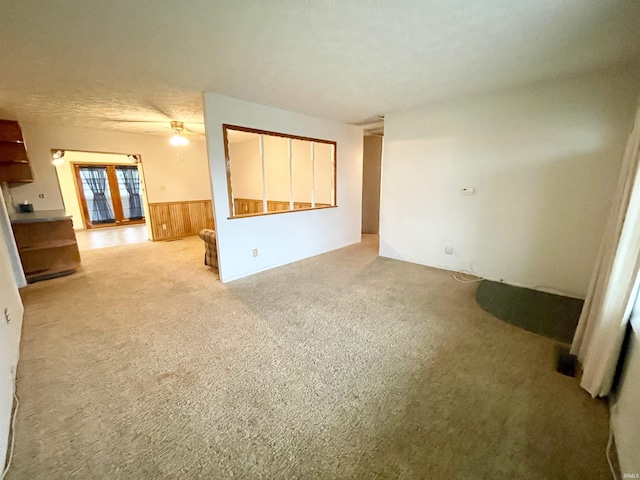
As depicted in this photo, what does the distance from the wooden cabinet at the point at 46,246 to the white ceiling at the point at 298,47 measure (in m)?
1.66

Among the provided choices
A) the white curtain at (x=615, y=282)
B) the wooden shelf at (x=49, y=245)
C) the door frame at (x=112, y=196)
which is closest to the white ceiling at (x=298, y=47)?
the white curtain at (x=615, y=282)

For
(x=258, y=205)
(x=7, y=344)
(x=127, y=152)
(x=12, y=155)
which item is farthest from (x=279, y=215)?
(x=127, y=152)

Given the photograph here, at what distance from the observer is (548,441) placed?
1.38 meters

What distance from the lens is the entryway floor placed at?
19.7 feet

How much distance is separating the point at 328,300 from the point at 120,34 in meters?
2.96

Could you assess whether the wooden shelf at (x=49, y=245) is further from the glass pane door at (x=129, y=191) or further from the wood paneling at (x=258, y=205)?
the glass pane door at (x=129, y=191)

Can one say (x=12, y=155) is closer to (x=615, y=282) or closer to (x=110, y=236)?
(x=110, y=236)

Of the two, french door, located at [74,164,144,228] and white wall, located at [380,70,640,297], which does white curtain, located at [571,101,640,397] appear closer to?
white wall, located at [380,70,640,297]

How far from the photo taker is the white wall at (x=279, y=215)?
333 cm

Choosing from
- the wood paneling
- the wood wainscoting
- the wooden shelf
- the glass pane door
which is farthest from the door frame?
the wooden shelf

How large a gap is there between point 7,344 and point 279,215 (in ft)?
10.0

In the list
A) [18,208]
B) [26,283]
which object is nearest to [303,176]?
[26,283]

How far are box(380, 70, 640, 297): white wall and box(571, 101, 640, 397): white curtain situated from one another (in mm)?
1394

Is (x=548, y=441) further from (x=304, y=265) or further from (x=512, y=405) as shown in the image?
(x=304, y=265)
